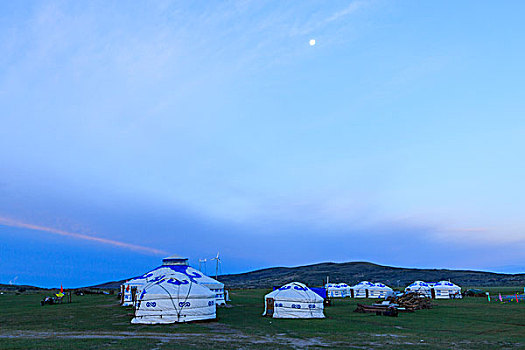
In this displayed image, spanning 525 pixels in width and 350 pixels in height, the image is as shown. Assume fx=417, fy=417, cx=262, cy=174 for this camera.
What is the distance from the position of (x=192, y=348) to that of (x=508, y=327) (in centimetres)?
1898

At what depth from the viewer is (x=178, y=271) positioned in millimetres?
40500

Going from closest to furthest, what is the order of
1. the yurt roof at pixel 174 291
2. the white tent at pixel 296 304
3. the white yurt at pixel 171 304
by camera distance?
1. the white yurt at pixel 171 304
2. the yurt roof at pixel 174 291
3. the white tent at pixel 296 304

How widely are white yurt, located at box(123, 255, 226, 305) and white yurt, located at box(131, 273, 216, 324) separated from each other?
10.7 m

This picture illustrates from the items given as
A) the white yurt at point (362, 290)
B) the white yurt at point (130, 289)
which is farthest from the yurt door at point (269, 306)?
the white yurt at point (362, 290)

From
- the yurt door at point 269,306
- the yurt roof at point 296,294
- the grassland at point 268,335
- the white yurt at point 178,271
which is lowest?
the grassland at point 268,335

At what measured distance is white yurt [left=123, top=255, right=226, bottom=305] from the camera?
3970 centimetres

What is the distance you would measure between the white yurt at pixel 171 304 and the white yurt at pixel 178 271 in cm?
1069

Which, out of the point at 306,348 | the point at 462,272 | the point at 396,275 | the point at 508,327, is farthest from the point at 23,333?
the point at 462,272

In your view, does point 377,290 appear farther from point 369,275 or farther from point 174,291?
point 369,275

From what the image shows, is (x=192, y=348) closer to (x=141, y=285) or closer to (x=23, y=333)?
(x=23, y=333)

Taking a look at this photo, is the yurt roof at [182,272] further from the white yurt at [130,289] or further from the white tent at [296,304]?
the white tent at [296,304]

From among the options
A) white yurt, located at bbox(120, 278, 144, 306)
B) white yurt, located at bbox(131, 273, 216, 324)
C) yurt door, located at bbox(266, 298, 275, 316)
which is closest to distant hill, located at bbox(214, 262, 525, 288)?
white yurt, located at bbox(120, 278, 144, 306)

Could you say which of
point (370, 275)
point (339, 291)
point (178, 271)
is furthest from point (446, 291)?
point (370, 275)

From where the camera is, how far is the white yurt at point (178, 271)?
3970 cm
